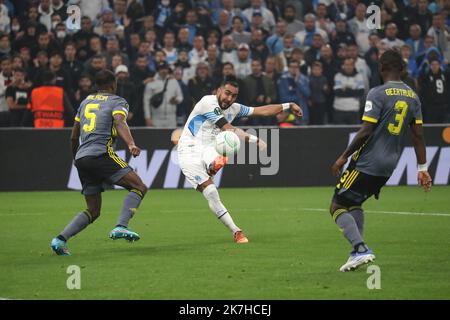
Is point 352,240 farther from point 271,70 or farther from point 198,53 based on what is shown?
point 198,53

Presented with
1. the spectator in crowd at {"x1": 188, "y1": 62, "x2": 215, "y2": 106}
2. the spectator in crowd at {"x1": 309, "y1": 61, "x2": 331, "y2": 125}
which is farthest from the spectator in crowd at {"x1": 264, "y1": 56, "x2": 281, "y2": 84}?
the spectator in crowd at {"x1": 188, "y1": 62, "x2": 215, "y2": 106}

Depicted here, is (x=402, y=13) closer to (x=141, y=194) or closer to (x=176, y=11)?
(x=176, y=11)

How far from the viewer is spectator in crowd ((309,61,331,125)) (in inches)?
893

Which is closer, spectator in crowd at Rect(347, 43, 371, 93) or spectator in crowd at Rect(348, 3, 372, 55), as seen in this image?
spectator in crowd at Rect(347, 43, 371, 93)

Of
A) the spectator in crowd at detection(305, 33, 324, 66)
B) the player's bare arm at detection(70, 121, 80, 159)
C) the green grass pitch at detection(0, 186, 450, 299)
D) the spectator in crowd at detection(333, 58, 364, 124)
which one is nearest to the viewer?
the green grass pitch at detection(0, 186, 450, 299)

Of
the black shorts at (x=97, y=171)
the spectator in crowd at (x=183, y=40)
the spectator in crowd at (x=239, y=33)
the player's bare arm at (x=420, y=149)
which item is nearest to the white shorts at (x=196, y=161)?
the black shorts at (x=97, y=171)

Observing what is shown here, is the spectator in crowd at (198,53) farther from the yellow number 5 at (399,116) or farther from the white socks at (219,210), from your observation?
the yellow number 5 at (399,116)

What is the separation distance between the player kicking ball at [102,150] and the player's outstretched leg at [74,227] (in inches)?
0.5

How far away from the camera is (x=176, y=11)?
23906 millimetres

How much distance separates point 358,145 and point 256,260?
1.96 meters

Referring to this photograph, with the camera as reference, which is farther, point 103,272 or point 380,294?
point 103,272

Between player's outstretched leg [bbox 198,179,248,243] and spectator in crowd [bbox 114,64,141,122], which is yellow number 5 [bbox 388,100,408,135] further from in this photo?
spectator in crowd [bbox 114,64,141,122]

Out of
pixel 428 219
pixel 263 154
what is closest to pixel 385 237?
pixel 428 219

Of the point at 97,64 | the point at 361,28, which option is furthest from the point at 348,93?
the point at 97,64
